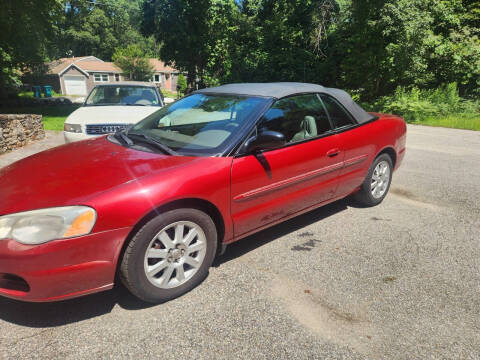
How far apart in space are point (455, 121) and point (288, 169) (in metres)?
12.6

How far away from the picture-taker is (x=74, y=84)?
5331 centimetres

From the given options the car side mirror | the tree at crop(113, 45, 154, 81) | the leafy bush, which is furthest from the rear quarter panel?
the tree at crop(113, 45, 154, 81)

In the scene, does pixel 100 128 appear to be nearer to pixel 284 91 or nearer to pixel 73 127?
pixel 73 127

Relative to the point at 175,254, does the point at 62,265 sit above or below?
above

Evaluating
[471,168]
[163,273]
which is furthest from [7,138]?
[471,168]

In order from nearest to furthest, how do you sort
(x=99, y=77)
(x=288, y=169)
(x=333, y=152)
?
(x=288, y=169) → (x=333, y=152) → (x=99, y=77)

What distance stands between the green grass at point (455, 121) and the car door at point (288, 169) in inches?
434

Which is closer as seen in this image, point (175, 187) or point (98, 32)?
point (175, 187)

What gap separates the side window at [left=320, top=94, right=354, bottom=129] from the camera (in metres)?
3.74

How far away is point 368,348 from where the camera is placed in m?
2.18

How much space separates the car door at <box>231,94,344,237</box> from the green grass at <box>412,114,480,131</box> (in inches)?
434

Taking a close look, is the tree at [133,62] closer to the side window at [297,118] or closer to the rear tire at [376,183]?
the rear tire at [376,183]

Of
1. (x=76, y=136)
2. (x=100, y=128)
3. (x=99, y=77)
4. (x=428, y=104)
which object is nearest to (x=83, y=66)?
(x=99, y=77)

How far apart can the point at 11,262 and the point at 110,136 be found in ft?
5.90
